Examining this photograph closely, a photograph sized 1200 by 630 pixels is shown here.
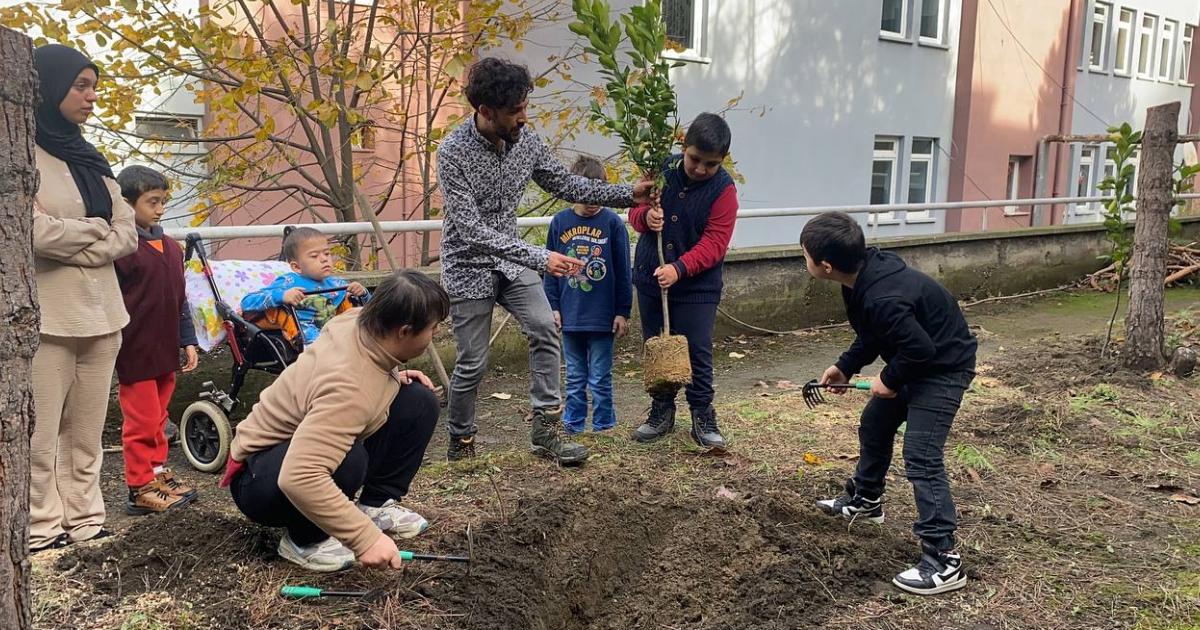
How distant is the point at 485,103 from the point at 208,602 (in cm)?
230

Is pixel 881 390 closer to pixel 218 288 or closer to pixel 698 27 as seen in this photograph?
pixel 218 288

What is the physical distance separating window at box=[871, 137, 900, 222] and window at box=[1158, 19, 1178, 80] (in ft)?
38.2

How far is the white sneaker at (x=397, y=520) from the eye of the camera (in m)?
3.44

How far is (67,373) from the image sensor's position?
3.39m

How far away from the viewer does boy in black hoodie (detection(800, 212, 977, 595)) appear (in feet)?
10.5

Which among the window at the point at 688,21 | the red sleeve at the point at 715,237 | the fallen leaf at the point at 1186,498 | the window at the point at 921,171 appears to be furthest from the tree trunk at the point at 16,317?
the window at the point at 921,171

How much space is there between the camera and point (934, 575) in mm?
3227

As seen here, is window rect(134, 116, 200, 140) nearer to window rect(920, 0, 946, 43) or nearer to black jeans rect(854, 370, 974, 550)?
black jeans rect(854, 370, 974, 550)

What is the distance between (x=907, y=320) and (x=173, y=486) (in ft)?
10.7

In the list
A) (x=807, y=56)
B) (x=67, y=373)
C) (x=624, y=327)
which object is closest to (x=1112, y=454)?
(x=624, y=327)

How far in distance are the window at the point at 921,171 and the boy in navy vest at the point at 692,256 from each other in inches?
533

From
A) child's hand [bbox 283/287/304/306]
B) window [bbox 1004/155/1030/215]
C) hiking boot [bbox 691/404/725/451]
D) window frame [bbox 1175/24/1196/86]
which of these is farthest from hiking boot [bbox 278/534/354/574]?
window frame [bbox 1175/24/1196/86]

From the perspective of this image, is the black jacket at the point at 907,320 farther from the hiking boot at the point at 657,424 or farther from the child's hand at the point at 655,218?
the hiking boot at the point at 657,424

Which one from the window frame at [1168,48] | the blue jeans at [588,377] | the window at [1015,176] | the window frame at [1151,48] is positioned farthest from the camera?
the window frame at [1168,48]
